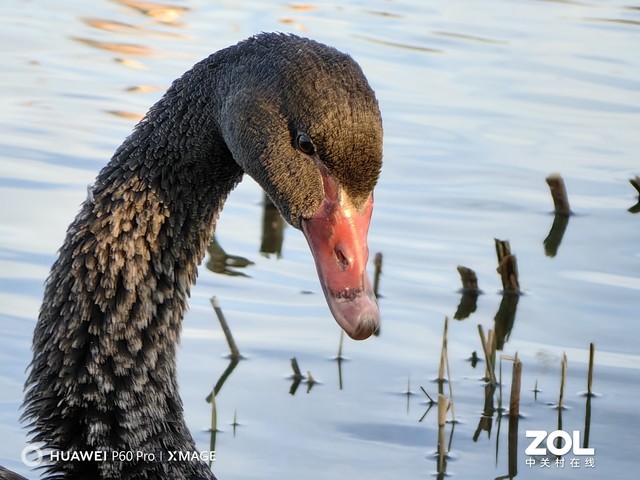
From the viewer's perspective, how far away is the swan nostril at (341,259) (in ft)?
16.3

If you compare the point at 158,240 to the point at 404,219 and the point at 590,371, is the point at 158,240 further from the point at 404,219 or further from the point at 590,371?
the point at 404,219

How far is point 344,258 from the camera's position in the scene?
4969 mm

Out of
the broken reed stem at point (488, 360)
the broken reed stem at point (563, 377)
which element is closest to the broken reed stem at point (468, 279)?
the broken reed stem at point (488, 360)

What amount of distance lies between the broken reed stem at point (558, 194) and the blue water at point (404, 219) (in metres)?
0.15

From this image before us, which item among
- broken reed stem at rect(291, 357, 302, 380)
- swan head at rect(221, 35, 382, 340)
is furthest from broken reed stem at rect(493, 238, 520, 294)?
swan head at rect(221, 35, 382, 340)

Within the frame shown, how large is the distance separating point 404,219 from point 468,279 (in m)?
1.15

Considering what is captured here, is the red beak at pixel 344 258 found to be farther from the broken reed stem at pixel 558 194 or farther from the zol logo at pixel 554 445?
the broken reed stem at pixel 558 194

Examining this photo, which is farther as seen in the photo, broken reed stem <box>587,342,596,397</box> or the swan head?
broken reed stem <box>587,342,596,397</box>

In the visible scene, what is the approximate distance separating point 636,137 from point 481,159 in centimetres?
148

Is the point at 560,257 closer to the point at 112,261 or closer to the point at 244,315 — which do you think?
the point at 244,315

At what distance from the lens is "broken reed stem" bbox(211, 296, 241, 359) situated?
7.41 m

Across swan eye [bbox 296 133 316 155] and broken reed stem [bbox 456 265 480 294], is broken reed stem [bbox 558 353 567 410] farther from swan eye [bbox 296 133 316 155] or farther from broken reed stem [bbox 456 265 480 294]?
swan eye [bbox 296 133 316 155]

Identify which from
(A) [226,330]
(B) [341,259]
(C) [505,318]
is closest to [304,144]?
(B) [341,259]

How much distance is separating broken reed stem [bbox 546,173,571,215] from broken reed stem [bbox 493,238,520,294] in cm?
127
